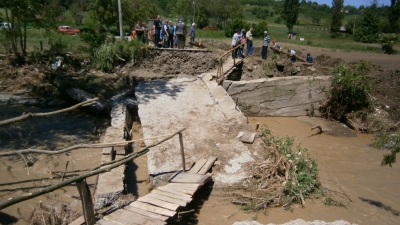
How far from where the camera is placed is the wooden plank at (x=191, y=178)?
19.2 feet

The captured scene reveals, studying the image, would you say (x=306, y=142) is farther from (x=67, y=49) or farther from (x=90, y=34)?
(x=67, y=49)

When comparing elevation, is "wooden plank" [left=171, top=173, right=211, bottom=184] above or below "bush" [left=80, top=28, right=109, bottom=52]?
below

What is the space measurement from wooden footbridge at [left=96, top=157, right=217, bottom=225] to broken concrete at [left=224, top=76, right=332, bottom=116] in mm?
5528

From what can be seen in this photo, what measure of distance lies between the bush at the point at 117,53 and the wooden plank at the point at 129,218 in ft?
29.9

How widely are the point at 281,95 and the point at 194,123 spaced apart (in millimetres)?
4563

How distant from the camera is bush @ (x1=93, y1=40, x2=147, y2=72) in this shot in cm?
1302

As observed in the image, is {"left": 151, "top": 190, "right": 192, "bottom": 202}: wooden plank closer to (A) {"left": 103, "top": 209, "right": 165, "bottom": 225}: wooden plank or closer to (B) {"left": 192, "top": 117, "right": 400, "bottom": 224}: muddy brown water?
(B) {"left": 192, "top": 117, "right": 400, "bottom": 224}: muddy brown water

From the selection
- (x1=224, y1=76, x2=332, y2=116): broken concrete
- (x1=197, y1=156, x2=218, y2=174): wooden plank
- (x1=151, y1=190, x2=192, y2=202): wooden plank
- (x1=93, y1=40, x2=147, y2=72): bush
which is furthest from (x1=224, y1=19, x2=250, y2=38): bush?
(x1=151, y1=190, x2=192, y2=202): wooden plank

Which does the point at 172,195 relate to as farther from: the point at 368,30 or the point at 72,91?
the point at 368,30

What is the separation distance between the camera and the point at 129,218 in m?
4.65

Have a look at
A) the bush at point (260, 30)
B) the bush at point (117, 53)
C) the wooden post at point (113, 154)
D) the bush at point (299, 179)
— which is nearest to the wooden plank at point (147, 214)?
the wooden post at point (113, 154)

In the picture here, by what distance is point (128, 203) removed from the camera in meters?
5.11

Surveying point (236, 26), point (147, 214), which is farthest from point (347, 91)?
point (236, 26)

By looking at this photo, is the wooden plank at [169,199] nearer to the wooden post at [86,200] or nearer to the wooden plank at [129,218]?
the wooden plank at [129,218]
